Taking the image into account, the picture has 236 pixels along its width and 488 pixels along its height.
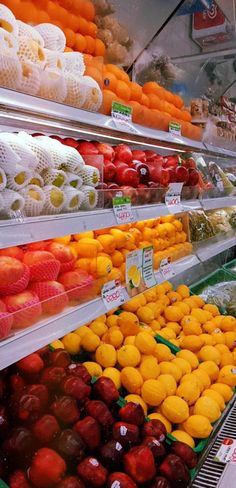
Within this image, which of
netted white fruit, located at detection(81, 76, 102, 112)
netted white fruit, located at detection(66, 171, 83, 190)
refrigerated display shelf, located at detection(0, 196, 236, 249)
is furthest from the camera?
netted white fruit, located at detection(81, 76, 102, 112)

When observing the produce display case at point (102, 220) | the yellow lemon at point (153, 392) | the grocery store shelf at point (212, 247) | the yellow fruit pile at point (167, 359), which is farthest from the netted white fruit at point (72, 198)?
the grocery store shelf at point (212, 247)

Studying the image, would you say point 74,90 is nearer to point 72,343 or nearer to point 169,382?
point 72,343

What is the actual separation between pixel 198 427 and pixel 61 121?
1331 mm

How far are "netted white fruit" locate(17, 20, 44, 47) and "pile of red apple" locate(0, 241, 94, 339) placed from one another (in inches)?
26.3

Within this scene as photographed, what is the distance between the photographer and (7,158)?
1.18 metres

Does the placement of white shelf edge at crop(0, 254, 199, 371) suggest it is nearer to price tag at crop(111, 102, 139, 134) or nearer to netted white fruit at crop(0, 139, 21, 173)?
netted white fruit at crop(0, 139, 21, 173)

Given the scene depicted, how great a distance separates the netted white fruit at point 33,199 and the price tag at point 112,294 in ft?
1.58

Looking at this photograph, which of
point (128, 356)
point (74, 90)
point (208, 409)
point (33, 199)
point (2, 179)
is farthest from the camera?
point (128, 356)

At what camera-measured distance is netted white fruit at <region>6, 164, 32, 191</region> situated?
3.96 feet

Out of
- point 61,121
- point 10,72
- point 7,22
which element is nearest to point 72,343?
point 61,121

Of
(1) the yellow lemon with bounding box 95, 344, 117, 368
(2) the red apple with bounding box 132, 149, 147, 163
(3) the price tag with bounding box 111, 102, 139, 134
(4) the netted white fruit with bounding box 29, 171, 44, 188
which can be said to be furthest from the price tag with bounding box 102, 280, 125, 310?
(2) the red apple with bounding box 132, 149, 147, 163

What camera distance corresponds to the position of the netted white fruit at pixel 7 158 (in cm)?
117

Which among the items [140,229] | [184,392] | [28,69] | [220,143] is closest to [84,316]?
[184,392]

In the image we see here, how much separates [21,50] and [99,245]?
2.75 feet
